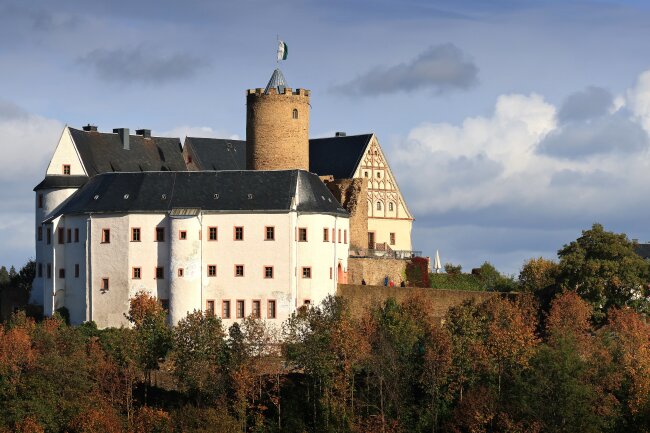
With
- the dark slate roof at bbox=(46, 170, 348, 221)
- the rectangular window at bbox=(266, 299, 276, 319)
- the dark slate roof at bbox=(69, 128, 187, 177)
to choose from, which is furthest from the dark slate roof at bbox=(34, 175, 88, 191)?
the rectangular window at bbox=(266, 299, 276, 319)

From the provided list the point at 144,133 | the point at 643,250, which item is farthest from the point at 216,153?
the point at 643,250

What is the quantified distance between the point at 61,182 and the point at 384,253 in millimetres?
19236

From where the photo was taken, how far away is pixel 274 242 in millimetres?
108125

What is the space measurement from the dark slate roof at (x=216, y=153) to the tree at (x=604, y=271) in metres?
27.4

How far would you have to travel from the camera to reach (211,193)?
10975cm

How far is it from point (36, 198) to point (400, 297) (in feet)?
75.1

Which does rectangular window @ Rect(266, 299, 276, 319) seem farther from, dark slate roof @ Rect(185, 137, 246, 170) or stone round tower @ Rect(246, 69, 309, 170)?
dark slate roof @ Rect(185, 137, 246, 170)

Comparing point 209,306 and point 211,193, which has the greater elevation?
point 211,193

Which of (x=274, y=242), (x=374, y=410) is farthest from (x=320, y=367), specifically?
(x=274, y=242)

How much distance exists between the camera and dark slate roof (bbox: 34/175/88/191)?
381 ft

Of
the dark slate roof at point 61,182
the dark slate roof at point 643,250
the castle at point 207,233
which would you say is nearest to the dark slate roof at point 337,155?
the castle at point 207,233

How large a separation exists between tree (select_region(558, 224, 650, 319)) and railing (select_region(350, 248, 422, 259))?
46.7ft

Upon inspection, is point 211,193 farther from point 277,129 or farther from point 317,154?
point 317,154

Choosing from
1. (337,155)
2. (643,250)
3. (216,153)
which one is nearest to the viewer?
(337,155)
